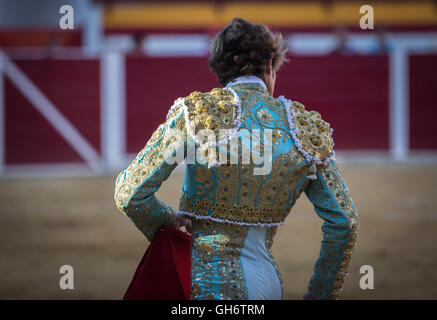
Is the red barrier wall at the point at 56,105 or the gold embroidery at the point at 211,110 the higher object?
the red barrier wall at the point at 56,105

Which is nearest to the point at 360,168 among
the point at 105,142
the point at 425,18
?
the point at 105,142

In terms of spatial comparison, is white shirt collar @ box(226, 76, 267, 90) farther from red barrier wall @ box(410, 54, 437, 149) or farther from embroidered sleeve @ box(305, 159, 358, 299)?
red barrier wall @ box(410, 54, 437, 149)

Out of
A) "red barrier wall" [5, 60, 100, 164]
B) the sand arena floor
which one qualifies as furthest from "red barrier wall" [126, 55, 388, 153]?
the sand arena floor

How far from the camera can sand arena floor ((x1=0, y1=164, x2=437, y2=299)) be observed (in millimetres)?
2844

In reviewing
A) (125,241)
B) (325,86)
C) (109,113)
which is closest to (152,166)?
(125,241)

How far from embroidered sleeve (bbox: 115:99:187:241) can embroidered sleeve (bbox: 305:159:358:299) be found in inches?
11.2

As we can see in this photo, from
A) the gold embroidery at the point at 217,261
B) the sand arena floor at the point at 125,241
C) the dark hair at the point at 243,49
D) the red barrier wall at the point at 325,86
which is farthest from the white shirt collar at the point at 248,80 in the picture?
the red barrier wall at the point at 325,86

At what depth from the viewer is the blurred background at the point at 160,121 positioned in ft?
11.0

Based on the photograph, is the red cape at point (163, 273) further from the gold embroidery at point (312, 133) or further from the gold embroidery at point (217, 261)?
the gold embroidery at point (312, 133)

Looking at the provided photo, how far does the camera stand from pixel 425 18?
12.3 metres

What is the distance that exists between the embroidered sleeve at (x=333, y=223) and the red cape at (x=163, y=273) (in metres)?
0.28

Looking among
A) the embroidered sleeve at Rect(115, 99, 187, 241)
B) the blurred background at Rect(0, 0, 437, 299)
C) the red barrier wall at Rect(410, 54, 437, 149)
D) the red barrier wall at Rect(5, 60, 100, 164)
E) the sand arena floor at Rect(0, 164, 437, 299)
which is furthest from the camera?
the red barrier wall at Rect(410, 54, 437, 149)

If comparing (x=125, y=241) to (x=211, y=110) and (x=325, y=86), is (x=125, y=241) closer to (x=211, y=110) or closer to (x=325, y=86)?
(x=211, y=110)

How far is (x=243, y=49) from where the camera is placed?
Result: 129cm
